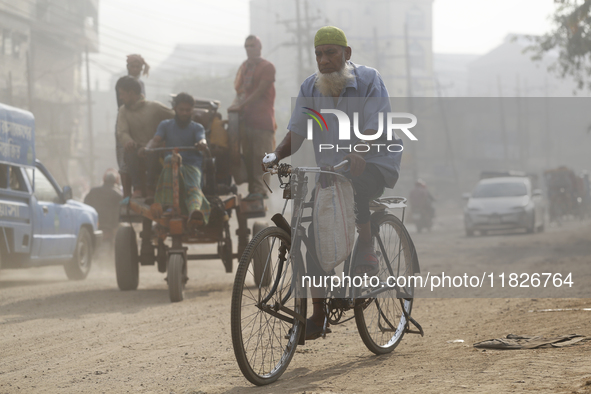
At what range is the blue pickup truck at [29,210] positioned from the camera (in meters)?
10.2

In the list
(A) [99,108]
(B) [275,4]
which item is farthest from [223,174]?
(A) [99,108]

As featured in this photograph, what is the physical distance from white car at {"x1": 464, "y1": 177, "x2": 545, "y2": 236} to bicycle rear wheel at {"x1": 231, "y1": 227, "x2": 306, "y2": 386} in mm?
19308

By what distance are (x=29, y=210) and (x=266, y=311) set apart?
7.61m

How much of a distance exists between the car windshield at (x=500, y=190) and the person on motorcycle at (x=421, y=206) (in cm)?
273

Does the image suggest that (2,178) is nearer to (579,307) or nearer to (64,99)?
(579,307)

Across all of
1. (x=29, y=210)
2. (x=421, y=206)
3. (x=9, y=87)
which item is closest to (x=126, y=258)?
(x=29, y=210)

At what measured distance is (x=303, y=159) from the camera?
4141cm

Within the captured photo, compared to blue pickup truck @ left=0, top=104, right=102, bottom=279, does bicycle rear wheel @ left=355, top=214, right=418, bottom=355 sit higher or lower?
lower

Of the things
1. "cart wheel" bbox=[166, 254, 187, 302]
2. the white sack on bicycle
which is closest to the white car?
"cart wheel" bbox=[166, 254, 187, 302]

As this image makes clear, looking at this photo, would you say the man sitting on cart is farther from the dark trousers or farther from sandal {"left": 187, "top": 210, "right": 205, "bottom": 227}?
the dark trousers

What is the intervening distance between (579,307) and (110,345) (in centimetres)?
413

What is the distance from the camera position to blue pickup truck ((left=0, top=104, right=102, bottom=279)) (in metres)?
10.2

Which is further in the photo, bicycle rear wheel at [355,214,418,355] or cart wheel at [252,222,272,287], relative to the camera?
bicycle rear wheel at [355,214,418,355]

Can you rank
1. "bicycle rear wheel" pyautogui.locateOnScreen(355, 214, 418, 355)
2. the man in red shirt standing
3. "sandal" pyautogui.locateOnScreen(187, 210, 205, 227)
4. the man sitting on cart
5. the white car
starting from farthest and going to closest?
1. the white car
2. the man in red shirt standing
3. the man sitting on cart
4. "sandal" pyautogui.locateOnScreen(187, 210, 205, 227)
5. "bicycle rear wheel" pyautogui.locateOnScreen(355, 214, 418, 355)
